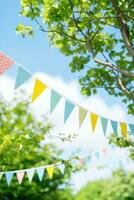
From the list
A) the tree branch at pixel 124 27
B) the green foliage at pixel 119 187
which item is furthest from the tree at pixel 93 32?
the green foliage at pixel 119 187

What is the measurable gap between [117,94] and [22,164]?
18339mm

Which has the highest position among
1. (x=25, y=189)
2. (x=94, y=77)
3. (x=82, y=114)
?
(x=94, y=77)

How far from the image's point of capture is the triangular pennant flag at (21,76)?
7715 millimetres

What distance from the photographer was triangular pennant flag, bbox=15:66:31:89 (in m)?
7.71

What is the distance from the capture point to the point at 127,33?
982 centimetres

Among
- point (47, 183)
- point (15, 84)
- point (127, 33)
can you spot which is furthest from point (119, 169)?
point (15, 84)

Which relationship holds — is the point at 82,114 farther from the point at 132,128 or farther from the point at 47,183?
the point at 47,183

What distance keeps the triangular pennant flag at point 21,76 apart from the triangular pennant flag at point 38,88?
0.41 m

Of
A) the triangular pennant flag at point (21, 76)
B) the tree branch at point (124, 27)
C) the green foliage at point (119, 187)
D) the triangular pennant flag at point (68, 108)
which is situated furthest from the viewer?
the green foliage at point (119, 187)

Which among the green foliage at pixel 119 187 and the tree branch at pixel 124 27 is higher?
the tree branch at pixel 124 27

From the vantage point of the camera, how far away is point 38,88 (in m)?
8.12

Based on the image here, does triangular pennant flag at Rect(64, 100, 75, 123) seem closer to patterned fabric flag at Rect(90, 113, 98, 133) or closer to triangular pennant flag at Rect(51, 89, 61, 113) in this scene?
triangular pennant flag at Rect(51, 89, 61, 113)

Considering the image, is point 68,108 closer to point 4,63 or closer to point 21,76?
point 21,76

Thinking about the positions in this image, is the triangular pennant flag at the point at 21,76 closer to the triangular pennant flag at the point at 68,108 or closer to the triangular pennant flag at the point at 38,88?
the triangular pennant flag at the point at 38,88
